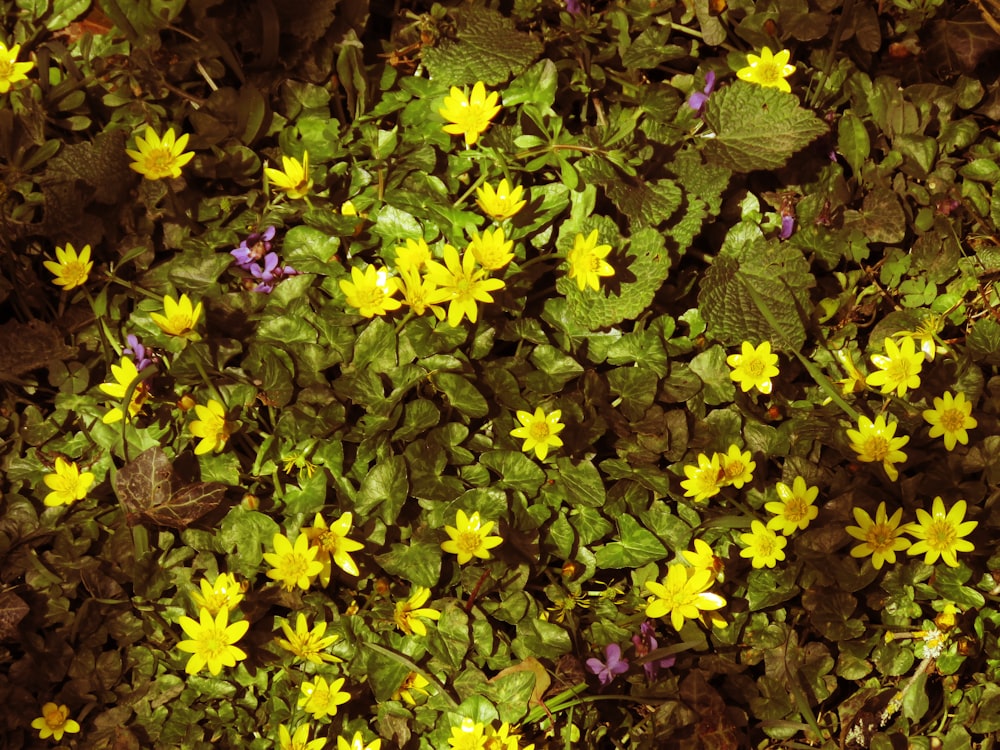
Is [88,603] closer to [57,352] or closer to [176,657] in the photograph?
[176,657]

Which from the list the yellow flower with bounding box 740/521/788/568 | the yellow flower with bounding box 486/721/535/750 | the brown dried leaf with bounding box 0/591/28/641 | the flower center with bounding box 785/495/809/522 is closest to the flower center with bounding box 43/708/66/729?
the brown dried leaf with bounding box 0/591/28/641

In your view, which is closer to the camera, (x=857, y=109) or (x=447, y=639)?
(x=447, y=639)

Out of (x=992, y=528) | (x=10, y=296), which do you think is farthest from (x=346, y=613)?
(x=992, y=528)

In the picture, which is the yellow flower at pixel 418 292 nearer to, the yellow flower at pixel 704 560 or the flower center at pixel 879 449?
the yellow flower at pixel 704 560

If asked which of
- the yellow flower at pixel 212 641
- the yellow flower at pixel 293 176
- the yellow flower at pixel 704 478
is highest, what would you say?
the yellow flower at pixel 293 176

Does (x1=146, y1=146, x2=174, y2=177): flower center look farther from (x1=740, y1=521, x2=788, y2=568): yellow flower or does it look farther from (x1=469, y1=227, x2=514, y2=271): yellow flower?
(x1=740, y1=521, x2=788, y2=568): yellow flower

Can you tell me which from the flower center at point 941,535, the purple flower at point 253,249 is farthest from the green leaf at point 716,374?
the purple flower at point 253,249
